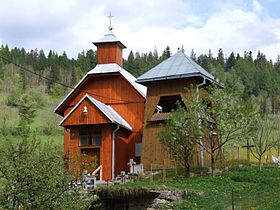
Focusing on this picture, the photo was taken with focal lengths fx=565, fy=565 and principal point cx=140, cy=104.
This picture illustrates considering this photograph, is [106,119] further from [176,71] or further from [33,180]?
[33,180]

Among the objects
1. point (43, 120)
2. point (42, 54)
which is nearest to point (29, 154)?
point (43, 120)

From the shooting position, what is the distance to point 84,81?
121 feet

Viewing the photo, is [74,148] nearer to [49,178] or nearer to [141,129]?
[141,129]

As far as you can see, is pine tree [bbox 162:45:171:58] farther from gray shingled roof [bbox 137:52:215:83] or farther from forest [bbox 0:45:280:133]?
gray shingled roof [bbox 137:52:215:83]

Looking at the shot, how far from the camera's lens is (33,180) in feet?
46.4

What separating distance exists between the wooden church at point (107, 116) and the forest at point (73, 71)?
5952 cm

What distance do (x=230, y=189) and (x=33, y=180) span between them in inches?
439

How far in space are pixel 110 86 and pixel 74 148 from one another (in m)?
5.41

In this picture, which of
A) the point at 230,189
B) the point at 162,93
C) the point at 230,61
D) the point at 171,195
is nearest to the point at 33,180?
the point at 171,195

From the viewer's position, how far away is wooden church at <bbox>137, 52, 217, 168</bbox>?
31109 millimetres

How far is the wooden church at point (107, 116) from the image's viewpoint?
32.2 m

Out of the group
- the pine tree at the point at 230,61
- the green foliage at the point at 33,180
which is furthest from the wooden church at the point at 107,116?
the pine tree at the point at 230,61

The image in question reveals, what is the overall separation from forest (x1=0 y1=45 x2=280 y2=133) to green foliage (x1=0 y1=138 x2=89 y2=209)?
81426mm

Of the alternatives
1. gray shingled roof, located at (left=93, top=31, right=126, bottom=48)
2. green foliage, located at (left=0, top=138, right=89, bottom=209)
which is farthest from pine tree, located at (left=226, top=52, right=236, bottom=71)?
green foliage, located at (left=0, top=138, right=89, bottom=209)
